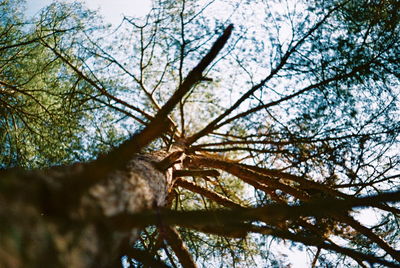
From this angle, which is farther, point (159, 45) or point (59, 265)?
point (159, 45)

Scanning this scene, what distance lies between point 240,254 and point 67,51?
3896 millimetres

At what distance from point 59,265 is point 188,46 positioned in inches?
129

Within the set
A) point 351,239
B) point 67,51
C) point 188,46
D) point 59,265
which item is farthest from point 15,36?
point 351,239

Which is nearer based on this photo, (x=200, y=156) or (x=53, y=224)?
(x=53, y=224)

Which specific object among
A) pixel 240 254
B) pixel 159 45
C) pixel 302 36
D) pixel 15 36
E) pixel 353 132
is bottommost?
pixel 240 254

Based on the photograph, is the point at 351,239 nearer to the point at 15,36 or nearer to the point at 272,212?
the point at 272,212

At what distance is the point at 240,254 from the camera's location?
4.06 metres

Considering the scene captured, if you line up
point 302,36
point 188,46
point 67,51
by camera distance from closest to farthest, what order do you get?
point 302,36 → point 188,46 → point 67,51

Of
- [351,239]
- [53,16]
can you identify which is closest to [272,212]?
[351,239]

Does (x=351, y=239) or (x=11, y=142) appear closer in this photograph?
(x=351, y=239)

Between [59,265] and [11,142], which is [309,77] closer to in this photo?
[59,265]

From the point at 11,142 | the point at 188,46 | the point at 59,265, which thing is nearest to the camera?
the point at 59,265

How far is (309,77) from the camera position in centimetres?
323

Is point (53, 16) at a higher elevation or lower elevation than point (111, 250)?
higher
